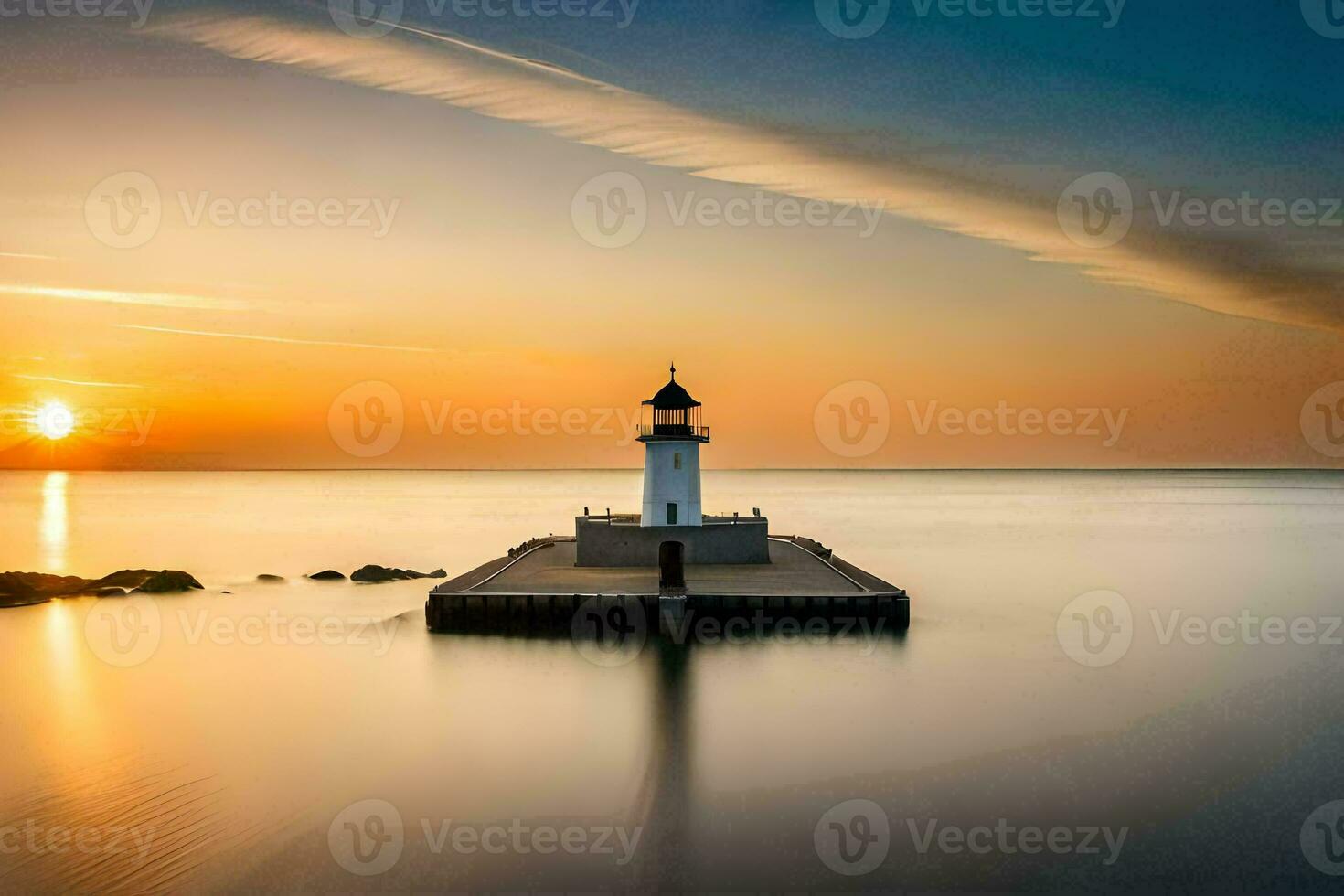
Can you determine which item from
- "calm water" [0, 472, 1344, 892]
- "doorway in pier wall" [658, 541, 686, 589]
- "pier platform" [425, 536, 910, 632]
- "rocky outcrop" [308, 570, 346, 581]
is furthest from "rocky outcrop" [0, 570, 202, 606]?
"doorway in pier wall" [658, 541, 686, 589]

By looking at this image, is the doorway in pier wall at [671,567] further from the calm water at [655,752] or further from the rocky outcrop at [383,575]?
the rocky outcrop at [383,575]

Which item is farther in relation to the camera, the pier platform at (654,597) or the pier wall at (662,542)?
the pier wall at (662,542)

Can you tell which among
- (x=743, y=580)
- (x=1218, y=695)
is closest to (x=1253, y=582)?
(x=1218, y=695)

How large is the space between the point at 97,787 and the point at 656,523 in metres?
17.2

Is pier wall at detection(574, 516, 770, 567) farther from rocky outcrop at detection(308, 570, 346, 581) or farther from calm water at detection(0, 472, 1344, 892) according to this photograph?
rocky outcrop at detection(308, 570, 346, 581)

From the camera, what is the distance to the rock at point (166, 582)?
34844mm

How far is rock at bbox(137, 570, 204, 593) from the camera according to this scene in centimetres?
3484

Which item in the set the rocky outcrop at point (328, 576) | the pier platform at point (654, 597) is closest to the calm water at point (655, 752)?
the pier platform at point (654, 597)

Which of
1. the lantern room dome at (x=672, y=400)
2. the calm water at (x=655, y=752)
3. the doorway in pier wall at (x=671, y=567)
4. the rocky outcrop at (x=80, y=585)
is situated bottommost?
the calm water at (x=655, y=752)

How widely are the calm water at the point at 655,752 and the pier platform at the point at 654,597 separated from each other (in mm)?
635

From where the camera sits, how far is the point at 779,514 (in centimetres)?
8900

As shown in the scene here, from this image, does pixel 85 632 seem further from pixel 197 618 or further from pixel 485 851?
pixel 485 851

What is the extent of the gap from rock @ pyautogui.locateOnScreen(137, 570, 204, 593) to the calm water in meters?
1.00

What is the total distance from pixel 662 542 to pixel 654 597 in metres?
5.06
